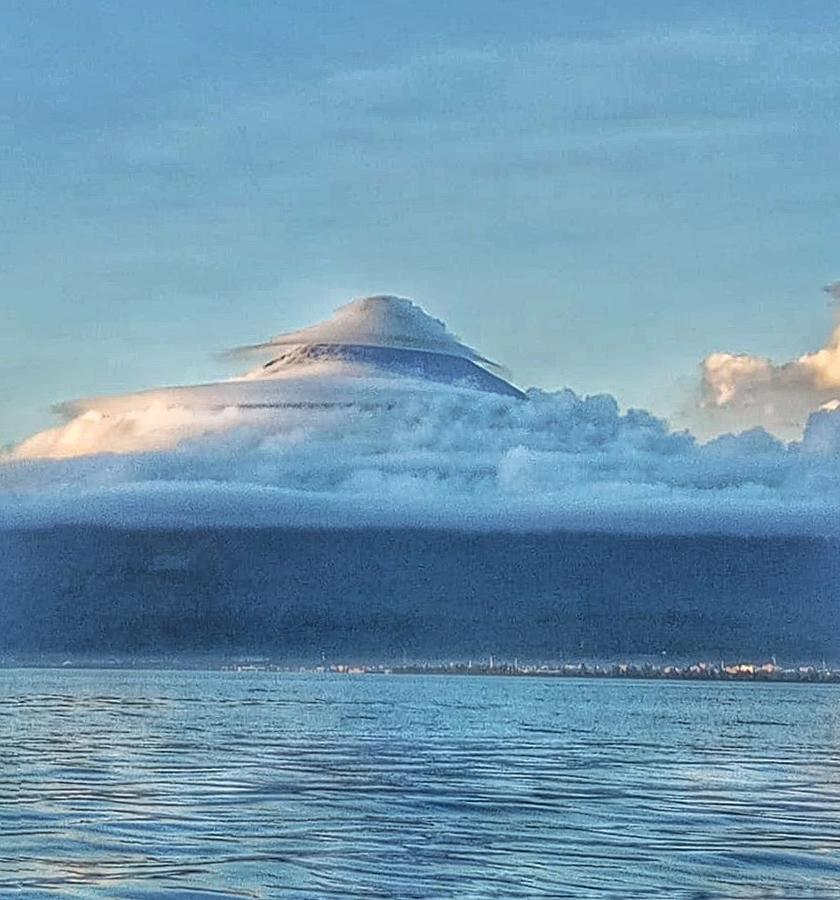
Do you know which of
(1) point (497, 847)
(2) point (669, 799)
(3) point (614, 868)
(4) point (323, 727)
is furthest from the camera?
(4) point (323, 727)

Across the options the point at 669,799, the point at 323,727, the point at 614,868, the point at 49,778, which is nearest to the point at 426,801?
the point at 669,799

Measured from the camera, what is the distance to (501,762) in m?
125

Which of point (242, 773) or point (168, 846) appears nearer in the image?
point (168, 846)

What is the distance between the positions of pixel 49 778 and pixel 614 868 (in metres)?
42.7

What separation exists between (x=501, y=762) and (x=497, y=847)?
5304cm

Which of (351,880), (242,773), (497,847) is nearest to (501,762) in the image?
(242,773)

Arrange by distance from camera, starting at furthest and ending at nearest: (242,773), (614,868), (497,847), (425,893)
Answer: (242,773)
(497,847)
(614,868)
(425,893)

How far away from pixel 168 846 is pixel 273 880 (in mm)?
8838

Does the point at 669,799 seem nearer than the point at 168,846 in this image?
No

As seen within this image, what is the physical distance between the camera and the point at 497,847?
236 feet

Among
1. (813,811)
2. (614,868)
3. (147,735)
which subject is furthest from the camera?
(147,735)

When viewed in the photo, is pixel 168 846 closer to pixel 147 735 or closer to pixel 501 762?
pixel 501 762

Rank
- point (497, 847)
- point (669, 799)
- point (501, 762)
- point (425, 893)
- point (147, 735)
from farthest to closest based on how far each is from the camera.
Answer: point (147, 735), point (501, 762), point (669, 799), point (497, 847), point (425, 893)

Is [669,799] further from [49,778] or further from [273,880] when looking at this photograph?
[273,880]
